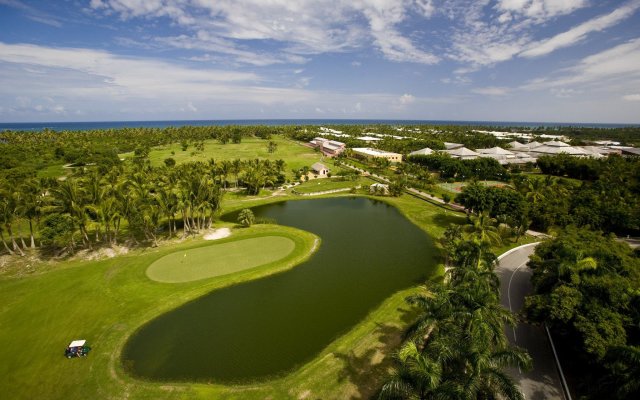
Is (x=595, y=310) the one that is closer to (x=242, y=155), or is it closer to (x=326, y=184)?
(x=326, y=184)

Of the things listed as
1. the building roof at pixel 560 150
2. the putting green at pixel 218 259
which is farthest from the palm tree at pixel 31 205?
the building roof at pixel 560 150

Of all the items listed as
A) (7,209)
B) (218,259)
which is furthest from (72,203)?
(218,259)

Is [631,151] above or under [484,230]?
above

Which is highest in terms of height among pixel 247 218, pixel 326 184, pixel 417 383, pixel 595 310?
pixel 417 383

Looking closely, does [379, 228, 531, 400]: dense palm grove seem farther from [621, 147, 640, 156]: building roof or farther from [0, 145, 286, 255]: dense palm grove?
[621, 147, 640, 156]: building roof

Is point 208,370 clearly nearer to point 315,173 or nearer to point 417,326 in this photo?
point 417,326

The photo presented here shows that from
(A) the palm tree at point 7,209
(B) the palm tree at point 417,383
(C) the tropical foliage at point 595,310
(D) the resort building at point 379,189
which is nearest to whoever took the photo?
(B) the palm tree at point 417,383

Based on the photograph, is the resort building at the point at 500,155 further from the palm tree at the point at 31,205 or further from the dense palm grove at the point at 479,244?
the palm tree at the point at 31,205
